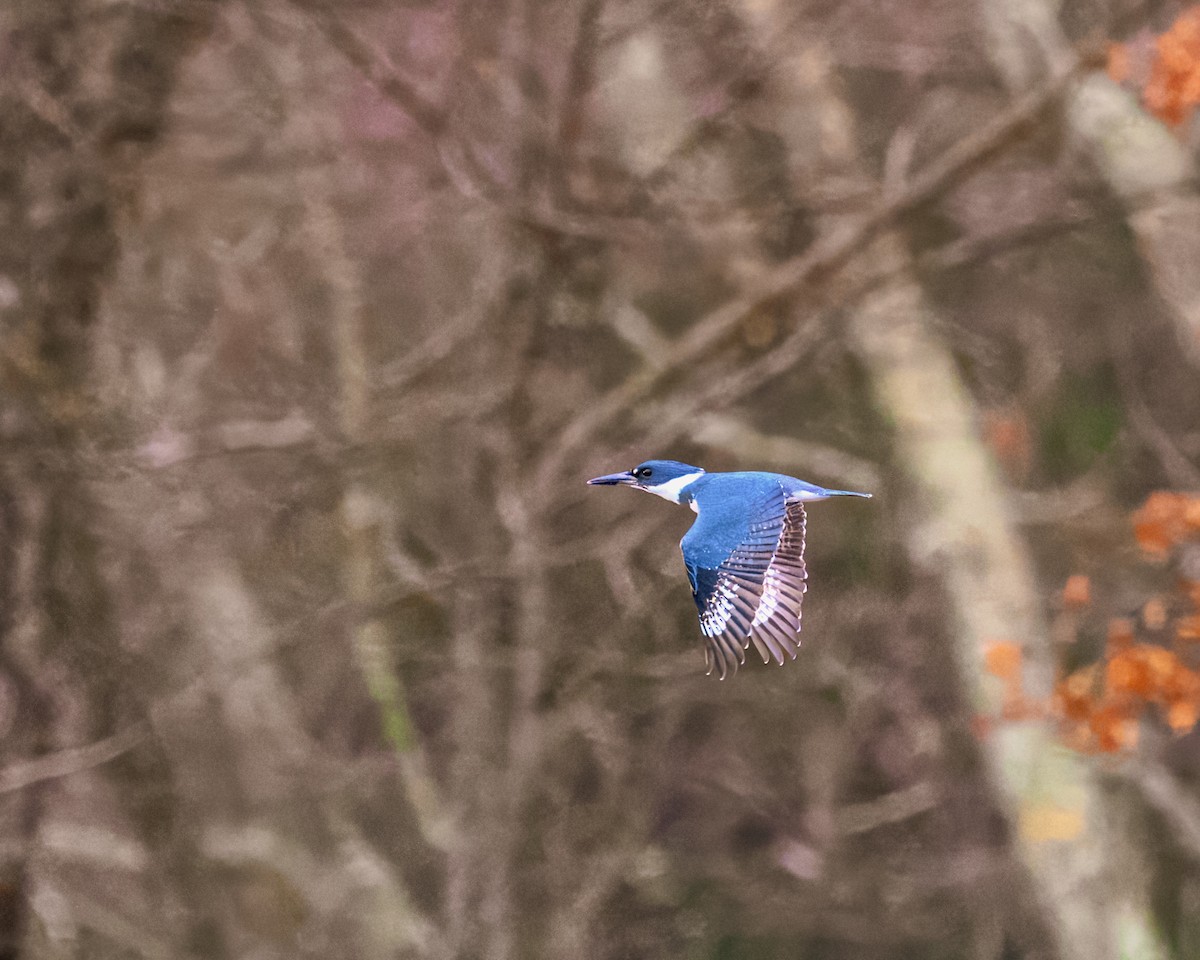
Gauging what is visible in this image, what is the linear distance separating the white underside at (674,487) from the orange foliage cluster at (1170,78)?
2.34 m

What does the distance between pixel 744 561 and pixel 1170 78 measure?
285 cm

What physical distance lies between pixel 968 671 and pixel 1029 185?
2074 mm

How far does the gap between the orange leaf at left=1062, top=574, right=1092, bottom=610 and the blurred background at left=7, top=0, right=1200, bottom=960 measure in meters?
0.03

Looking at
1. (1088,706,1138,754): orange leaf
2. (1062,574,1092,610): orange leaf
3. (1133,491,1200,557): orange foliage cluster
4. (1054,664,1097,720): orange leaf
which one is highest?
(1133,491,1200,557): orange foliage cluster

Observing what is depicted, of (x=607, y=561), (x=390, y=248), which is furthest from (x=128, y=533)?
(x=607, y=561)

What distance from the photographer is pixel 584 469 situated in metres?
4.77

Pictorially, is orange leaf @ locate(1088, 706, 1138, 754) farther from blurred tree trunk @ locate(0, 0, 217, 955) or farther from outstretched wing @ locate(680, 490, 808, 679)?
blurred tree trunk @ locate(0, 0, 217, 955)

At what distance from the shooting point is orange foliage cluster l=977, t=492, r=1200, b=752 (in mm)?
5160

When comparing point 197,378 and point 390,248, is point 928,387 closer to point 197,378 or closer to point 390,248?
point 390,248

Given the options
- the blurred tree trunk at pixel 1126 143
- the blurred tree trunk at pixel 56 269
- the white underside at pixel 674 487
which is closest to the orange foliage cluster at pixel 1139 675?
the blurred tree trunk at pixel 1126 143

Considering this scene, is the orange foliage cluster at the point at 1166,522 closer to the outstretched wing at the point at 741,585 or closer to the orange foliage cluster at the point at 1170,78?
the orange foliage cluster at the point at 1170,78

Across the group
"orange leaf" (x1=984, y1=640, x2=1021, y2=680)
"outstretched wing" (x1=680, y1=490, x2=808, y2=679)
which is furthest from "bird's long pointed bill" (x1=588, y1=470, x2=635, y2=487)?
"orange leaf" (x1=984, y1=640, x2=1021, y2=680)

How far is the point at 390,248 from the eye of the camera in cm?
624

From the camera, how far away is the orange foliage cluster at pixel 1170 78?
4754 mm
